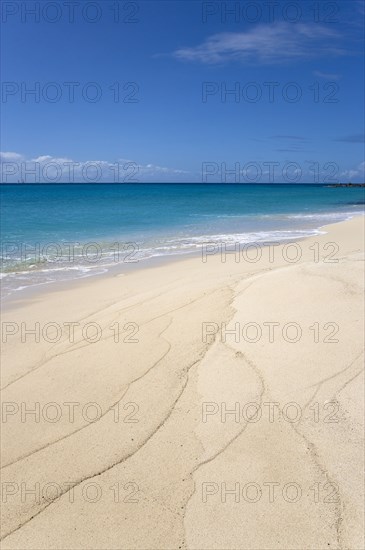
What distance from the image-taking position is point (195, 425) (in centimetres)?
403

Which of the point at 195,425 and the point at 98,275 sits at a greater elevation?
the point at 98,275

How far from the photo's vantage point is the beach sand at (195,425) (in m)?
3.06

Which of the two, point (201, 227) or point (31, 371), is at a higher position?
point (201, 227)

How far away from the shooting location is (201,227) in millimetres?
22156

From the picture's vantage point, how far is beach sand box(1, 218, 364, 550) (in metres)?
3.06

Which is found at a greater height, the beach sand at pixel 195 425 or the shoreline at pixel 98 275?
the shoreline at pixel 98 275

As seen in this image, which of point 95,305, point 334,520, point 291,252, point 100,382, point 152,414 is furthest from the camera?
point 291,252

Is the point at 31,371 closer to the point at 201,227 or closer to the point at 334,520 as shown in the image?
the point at 334,520

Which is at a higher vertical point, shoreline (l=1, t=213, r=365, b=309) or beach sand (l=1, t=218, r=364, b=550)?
shoreline (l=1, t=213, r=365, b=309)

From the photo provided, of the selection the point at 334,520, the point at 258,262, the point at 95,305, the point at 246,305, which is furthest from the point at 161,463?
the point at 258,262

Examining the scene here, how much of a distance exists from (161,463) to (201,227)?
19.0 meters

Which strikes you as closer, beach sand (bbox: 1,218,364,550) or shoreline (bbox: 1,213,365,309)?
beach sand (bbox: 1,218,364,550)

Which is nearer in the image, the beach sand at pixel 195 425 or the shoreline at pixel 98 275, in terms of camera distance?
the beach sand at pixel 195 425

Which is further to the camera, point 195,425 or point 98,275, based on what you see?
point 98,275
